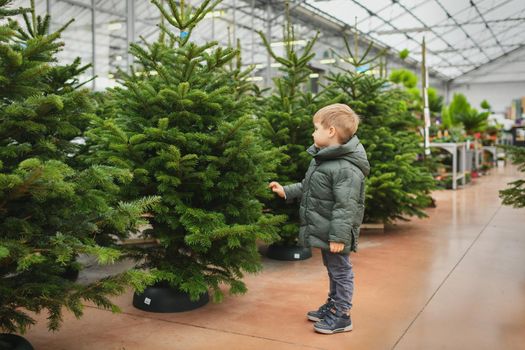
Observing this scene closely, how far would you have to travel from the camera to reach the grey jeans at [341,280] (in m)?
3.08

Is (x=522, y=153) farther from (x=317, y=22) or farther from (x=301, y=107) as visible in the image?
(x=317, y=22)

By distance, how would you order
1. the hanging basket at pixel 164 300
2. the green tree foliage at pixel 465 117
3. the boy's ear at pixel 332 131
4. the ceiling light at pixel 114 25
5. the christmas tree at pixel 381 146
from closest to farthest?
the boy's ear at pixel 332 131
the hanging basket at pixel 164 300
the christmas tree at pixel 381 146
the ceiling light at pixel 114 25
the green tree foliage at pixel 465 117

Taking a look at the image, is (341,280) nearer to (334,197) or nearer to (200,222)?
(334,197)

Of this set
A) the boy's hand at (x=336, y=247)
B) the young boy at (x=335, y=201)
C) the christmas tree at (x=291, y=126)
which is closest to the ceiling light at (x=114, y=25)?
the christmas tree at (x=291, y=126)

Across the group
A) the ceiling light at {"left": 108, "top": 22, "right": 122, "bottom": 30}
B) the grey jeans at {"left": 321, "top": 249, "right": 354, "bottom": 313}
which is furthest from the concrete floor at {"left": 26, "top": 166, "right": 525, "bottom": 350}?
the ceiling light at {"left": 108, "top": 22, "right": 122, "bottom": 30}

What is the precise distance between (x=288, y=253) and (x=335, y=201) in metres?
1.97

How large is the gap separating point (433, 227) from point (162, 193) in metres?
4.53

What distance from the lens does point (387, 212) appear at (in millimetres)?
6297

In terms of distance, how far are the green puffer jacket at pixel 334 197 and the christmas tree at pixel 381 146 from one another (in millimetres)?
2444

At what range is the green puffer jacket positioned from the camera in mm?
2953

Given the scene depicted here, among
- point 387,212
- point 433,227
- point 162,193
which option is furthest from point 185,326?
point 433,227

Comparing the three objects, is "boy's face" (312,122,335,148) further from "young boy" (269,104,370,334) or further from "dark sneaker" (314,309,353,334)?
"dark sneaker" (314,309,353,334)

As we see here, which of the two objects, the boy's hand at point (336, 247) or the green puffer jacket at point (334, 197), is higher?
the green puffer jacket at point (334, 197)

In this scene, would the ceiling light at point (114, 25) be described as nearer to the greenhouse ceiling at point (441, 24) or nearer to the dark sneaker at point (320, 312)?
the greenhouse ceiling at point (441, 24)
